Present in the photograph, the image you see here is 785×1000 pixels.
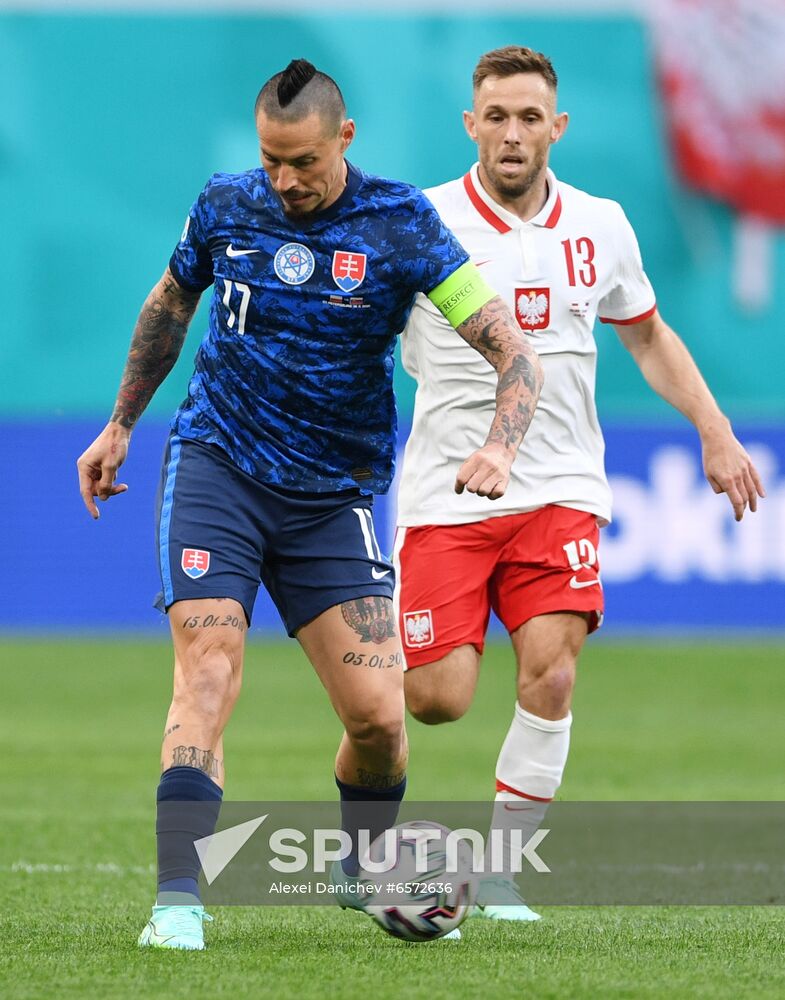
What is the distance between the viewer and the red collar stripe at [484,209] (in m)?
6.28

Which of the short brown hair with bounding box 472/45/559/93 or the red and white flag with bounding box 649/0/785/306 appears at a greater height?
the red and white flag with bounding box 649/0/785/306

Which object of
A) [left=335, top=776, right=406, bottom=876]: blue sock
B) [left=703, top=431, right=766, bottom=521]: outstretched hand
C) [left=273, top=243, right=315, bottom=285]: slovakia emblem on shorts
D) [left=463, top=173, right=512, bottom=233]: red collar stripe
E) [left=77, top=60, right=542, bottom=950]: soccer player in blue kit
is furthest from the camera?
[left=463, top=173, right=512, bottom=233]: red collar stripe

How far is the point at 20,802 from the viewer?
8352 mm

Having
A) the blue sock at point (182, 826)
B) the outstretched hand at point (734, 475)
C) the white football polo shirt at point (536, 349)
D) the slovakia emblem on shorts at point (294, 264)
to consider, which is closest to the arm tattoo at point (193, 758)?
the blue sock at point (182, 826)

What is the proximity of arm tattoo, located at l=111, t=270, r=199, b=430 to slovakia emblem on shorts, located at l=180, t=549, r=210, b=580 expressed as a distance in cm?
60

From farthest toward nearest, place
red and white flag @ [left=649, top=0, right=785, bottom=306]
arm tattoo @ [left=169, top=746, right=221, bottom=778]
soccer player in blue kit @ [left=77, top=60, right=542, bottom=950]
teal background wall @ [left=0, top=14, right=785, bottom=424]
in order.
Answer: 1. red and white flag @ [left=649, top=0, right=785, bottom=306]
2. teal background wall @ [left=0, top=14, right=785, bottom=424]
3. soccer player in blue kit @ [left=77, top=60, right=542, bottom=950]
4. arm tattoo @ [left=169, top=746, right=221, bottom=778]

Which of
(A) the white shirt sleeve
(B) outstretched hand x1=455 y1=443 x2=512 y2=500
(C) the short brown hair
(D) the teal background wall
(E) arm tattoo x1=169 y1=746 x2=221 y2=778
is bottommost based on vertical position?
(E) arm tattoo x1=169 y1=746 x2=221 y2=778

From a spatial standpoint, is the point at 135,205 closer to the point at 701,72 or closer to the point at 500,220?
the point at 701,72

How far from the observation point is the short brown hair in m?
6.18

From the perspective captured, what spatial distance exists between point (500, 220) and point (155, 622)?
33.6ft

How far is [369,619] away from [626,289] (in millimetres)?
1681

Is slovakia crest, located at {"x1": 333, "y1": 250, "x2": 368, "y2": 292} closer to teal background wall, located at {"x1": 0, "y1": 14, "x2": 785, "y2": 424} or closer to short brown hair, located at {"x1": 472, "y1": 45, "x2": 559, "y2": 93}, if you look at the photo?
short brown hair, located at {"x1": 472, "y1": 45, "x2": 559, "y2": 93}

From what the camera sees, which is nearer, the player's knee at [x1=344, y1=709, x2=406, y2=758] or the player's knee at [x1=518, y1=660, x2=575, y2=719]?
the player's knee at [x1=344, y1=709, x2=406, y2=758]
